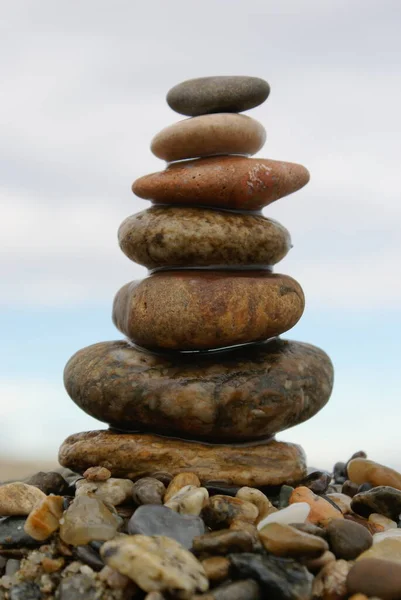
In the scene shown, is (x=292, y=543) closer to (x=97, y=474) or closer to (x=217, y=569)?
(x=217, y=569)

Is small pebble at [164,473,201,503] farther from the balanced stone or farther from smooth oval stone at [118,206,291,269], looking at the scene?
smooth oval stone at [118,206,291,269]

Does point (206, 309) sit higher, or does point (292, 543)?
point (206, 309)

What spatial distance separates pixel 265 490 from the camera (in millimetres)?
6750

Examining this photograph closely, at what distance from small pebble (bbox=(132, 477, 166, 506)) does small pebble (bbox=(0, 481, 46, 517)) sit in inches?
33.8

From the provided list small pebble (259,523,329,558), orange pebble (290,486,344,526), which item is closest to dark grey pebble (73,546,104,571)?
small pebble (259,523,329,558)

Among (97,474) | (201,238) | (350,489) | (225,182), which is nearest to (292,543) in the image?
(97,474)

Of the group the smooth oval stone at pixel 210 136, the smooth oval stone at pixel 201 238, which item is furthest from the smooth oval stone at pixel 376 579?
the smooth oval stone at pixel 210 136

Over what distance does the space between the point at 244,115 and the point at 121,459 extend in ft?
12.3

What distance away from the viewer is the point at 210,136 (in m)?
7.14

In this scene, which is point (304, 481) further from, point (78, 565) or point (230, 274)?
point (78, 565)

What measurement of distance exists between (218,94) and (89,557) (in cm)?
472

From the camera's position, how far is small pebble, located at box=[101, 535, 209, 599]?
4477mm

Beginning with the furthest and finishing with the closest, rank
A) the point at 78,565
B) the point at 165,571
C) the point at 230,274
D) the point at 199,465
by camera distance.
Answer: the point at 230,274 → the point at 199,465 → the point at 78,565 → the point at 165,571

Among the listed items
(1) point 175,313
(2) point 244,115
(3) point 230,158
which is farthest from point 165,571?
(2) point 244,115
